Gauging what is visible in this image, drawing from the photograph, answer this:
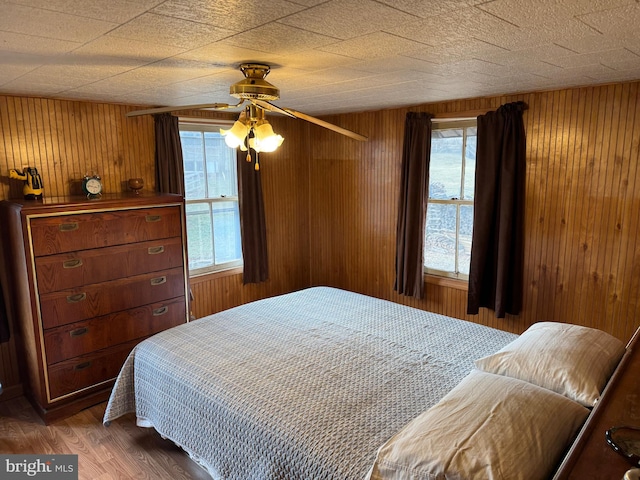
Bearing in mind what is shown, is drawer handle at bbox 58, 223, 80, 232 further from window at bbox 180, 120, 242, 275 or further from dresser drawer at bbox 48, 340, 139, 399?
window at bbox 180, 120, 242, 275

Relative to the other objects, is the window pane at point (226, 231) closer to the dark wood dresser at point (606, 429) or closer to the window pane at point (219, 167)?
the window pane at point (219, 167)

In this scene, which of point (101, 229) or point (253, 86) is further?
point (101, 229)

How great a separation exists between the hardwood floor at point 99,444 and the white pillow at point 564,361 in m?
1.76

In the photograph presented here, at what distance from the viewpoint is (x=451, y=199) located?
4.02m

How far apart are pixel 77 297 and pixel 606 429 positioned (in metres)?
3.08

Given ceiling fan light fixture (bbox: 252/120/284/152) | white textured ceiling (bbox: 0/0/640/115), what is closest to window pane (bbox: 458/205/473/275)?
white textured ceiling (bbox: 0/0/640/115)

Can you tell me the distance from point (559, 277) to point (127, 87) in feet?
11.1

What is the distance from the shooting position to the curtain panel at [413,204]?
398cm

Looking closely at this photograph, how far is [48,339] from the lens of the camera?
2.96 metres

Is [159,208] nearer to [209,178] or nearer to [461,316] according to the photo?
[209,178]

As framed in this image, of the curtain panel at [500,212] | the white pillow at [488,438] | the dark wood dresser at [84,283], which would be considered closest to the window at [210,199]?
the dark wood dresser at [84,283]

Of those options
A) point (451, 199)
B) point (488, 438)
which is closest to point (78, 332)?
point (488, 438)

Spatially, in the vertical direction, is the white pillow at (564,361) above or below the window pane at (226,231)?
below

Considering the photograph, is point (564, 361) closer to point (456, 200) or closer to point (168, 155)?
point (456, 200)
